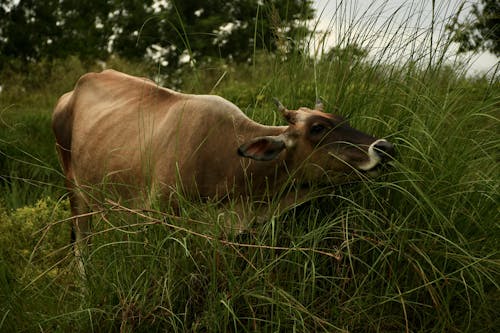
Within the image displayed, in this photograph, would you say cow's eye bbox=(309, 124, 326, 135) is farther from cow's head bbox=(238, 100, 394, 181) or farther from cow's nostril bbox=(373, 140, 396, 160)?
cow's nostril bbox=(373, 140, 396, 160)

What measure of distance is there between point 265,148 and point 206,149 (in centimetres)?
52

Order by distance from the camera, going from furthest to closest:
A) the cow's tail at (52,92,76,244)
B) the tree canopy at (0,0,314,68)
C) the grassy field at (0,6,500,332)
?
the tree canopy at (0,0,314,68) → the cow's tail at (52,92,76,244) → the grassy field at (0,6,500,332)

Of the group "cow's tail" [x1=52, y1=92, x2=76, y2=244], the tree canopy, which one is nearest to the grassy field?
"cow's tail" [x1=52, y1=92, x2=76, y2=244]

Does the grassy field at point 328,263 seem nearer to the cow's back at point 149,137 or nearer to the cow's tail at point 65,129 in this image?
the cow's back at point 149,137

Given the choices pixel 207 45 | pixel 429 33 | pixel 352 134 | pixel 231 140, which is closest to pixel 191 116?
pixel 231 140

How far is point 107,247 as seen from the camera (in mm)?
4305

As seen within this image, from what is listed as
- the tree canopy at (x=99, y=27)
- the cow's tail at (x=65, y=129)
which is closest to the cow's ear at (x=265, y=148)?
the cow's tail at (x=65, y=129)

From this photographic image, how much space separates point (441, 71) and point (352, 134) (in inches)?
46.4

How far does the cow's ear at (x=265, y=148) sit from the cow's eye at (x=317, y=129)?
0.18 meters

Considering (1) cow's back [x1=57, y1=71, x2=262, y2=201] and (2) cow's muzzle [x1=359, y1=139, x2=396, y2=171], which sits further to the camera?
(1) cow's back [x1=57, y1=71, x2=262, y2=201]

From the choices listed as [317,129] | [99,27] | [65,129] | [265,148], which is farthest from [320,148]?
[99,27]

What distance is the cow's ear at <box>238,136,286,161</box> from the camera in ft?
15.1

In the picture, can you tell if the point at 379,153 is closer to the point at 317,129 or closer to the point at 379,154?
the point at 379,154

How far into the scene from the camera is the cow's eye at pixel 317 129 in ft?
15.2
